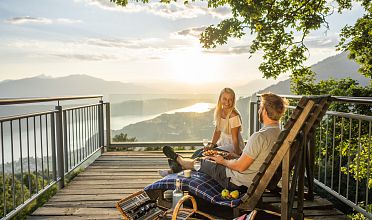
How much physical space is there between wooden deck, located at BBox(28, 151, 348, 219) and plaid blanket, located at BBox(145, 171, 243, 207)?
646 millimetres

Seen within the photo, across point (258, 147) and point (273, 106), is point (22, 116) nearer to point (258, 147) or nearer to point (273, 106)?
point (258, 147)

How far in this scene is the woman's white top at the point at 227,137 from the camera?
4289 mm

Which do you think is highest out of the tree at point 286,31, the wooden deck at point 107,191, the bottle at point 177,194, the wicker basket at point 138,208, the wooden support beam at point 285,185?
the tree at point 286,31

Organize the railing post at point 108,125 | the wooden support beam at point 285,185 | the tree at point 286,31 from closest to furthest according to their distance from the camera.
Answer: the wooden support beam at point 285,185
the railing post at point 108,125
the tree at point 286,31

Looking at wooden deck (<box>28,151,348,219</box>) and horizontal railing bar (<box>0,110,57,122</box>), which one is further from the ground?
horizontal railing bar (<box>0,110,57,122</box>)

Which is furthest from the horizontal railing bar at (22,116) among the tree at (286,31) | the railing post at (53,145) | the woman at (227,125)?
the tree at (286,31)

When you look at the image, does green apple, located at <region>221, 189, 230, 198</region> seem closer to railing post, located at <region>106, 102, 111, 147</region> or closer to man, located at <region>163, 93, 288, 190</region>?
man, located at <region>163, 93, 288, 190</region>

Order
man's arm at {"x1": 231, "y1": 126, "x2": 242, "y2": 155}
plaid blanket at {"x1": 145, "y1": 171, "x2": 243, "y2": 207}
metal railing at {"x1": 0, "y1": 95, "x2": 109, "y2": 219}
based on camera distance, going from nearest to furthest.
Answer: plaid blanket at {"x1": 145, "y1": 171, "x2": 243, "y2": 207}
metal railing at {"x1": 0, "y1": 95, "x2": 109, "y2": 219}
man's arm at {"x1": 231, "y1": 126, "x2": 242, "y2": 155}

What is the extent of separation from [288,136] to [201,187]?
3.65 ft

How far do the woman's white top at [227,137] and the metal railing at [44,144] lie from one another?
2334 millimetres

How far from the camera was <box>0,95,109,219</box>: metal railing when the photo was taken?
9.86 ft

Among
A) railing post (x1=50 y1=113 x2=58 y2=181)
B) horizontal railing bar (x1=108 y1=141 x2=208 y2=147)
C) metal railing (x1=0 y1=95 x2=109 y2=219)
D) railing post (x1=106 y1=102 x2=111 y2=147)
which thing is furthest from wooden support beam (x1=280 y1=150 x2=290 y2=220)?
railing post (x1=106 y1=102 x2=111 y2=147)

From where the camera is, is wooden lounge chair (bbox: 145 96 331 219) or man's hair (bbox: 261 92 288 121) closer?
wooden lounge chair (bbox: 145 96 331 219)

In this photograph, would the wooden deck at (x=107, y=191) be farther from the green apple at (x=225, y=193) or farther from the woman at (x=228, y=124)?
the green apple at (x=225, y=193)
